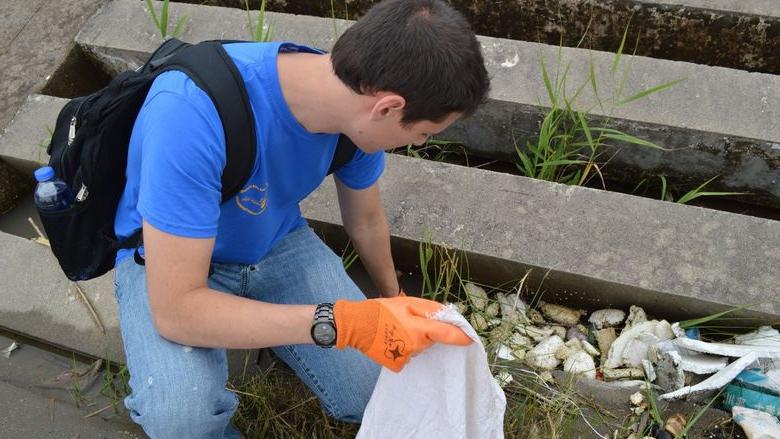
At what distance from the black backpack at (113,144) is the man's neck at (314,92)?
0.11m

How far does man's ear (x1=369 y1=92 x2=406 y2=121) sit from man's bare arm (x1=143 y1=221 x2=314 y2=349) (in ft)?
1.45

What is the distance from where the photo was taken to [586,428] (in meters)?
1.93

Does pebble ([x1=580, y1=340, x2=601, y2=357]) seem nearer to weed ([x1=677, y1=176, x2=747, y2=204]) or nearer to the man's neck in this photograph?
weed ([x1=677, y1=176, x2=747, y2=204])

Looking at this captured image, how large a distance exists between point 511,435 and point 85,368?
1.36 metres

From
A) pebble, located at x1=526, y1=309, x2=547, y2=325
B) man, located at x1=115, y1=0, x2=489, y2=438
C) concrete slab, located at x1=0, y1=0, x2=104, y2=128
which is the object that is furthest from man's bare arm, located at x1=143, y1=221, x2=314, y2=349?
concrete slab, located at x1=0, y1=0, x2=104, y2=128

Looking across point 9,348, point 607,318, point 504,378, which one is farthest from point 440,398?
point 9,348

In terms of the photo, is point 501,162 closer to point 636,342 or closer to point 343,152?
point 636,342

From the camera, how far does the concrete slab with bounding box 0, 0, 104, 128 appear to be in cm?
278

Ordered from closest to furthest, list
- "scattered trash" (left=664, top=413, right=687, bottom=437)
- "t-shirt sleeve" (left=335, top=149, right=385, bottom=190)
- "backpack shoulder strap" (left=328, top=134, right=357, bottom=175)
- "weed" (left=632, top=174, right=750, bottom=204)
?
"backpack shoulder strap" (left=328, top=134, right=357, bottom=175) < "t-shirt sleeve" (left=335, top=149, right=385, bottom=190) < "scattered trash" (left=664, top=413, right=687, bottom=437) < "weed" (left=632, top=174, right=750, bottom=204)

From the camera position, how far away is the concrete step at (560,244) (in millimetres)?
2061

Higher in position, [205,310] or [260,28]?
[260,28]

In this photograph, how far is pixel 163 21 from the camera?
268 centimetres

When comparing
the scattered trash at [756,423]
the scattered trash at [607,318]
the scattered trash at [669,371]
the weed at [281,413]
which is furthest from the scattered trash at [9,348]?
the scattered trash at [756,423]

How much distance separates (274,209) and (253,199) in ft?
0.42
